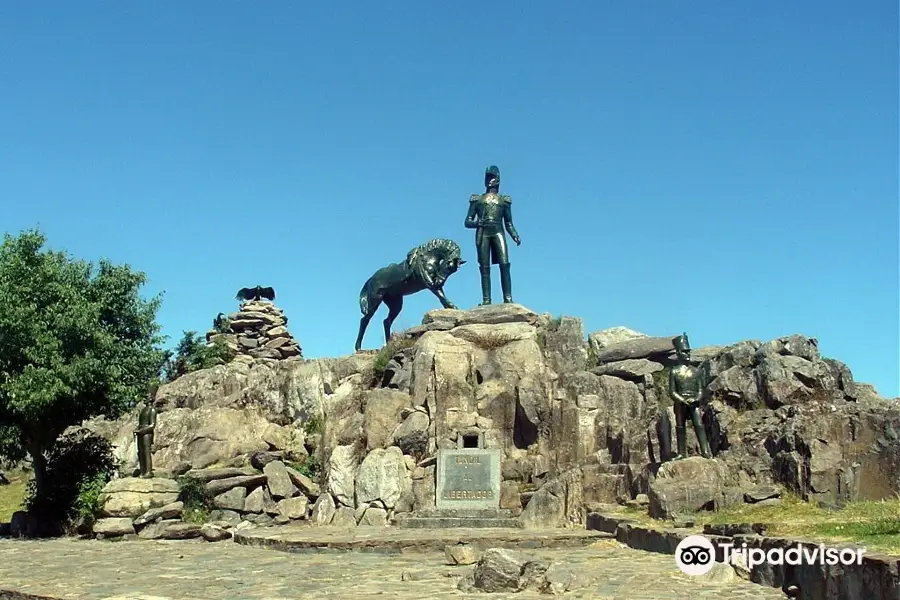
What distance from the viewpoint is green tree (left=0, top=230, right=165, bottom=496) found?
17953mm

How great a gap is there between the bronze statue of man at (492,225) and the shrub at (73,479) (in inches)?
397

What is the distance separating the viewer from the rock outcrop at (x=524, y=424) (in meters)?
15.1

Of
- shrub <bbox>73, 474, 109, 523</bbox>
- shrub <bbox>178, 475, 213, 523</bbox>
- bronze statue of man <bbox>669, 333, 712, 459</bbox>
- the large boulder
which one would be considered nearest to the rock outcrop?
shrub <bbox>178, 475, 213, 523</bbox>

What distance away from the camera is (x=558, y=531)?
53.0 ft

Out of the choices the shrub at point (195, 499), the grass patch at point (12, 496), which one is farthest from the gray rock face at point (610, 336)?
the grass patch at point (12, 496)

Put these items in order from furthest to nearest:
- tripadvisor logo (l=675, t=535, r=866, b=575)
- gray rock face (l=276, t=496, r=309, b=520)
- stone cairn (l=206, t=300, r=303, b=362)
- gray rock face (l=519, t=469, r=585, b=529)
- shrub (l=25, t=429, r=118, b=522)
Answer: stone cairn (l=206, t=300, r=303, b=362) < gray rock face (l=276, t=496, r=309, b=520) < shrub (l=25, t=429, r=118, b=522) < gray rock face (l=519, t=469, r=585, b=529) < tripadvisor logo (l=675, t=535, r=866, b=575)

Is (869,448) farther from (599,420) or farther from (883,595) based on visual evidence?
(883,595)

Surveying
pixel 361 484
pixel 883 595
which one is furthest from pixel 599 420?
pixel 883 595

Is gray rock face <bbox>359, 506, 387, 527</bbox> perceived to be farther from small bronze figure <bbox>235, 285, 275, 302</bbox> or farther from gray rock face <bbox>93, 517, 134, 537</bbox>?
small bronze figure <bbox>235, 285, 275, 302</bbox>

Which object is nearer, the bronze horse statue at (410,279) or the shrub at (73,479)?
the shrub at (73,479)

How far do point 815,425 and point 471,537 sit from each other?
5788mm

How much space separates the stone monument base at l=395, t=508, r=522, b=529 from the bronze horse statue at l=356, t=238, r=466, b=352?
7.81 metres

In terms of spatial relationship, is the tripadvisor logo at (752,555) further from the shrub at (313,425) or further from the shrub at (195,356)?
the shrub at (195,356)

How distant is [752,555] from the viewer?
385 inches
